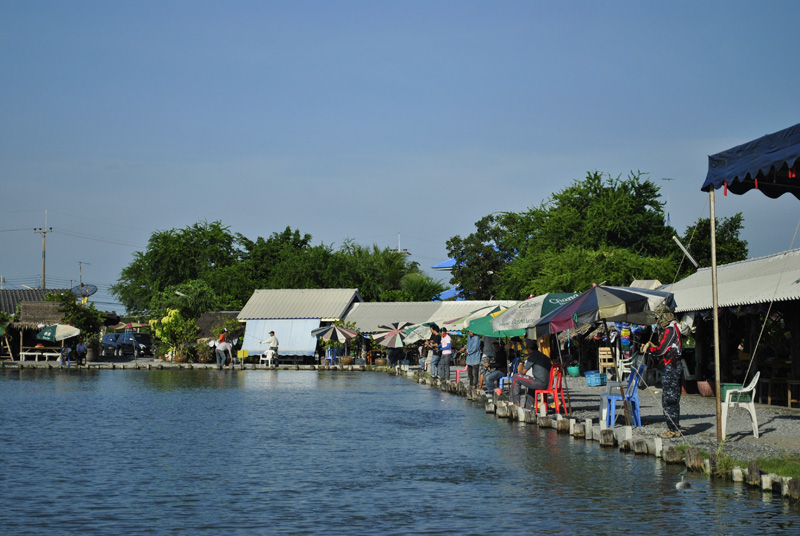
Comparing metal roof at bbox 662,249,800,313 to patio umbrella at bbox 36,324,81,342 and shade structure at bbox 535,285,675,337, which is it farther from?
patio umbrella at bbox 36,324,81,342

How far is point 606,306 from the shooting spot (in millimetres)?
16844

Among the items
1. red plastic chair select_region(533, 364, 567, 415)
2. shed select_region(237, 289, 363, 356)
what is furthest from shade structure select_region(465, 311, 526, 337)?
shed select_region(237, 289, 363, 356)

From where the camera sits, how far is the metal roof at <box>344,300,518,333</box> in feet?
201

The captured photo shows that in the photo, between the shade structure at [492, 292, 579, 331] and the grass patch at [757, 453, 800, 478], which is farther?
the shade structure at [492, 292, 579, 331]

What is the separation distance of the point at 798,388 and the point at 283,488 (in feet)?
44.9

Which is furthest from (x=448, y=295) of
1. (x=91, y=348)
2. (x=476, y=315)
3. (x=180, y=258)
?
(x=476, y=315)

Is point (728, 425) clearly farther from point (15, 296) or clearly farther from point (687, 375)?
point (15, 296)

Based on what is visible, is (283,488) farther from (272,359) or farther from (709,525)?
(272,359)

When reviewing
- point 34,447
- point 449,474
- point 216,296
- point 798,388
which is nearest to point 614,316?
point 449,474

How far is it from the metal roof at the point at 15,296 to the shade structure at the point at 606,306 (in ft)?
197

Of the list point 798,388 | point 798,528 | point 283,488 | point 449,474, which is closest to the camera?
point 798,528

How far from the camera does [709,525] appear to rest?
981cm

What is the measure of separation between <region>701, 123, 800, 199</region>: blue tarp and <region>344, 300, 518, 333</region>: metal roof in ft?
147

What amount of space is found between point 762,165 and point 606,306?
462cm
